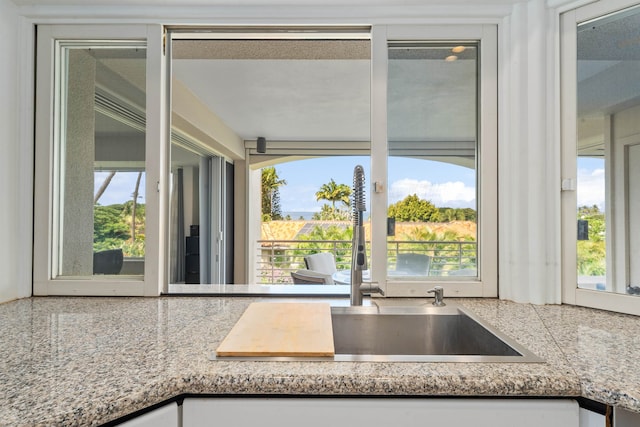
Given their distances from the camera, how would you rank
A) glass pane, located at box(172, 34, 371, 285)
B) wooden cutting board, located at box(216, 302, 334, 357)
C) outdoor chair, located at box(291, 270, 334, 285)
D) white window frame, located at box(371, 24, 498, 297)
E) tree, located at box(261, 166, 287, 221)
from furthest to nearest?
tree, located at box(261, 166, 287, 221) < outdoor chair, located at box(291, 270, 334, 285) < glass pane, located at box(172, 34, 371, 285) < white window frame, located at box(371, 24, 498, 297) < wooden cutting board, located at box(216, 302, 334, 357)

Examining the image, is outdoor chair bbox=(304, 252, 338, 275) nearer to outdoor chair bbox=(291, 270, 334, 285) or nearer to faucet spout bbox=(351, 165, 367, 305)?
outdoor chair bbox=(291, 270, 334, 285)

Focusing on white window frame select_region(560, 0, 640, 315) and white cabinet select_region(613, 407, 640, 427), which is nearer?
white cabinet select_region(613, 407, 640, 427)

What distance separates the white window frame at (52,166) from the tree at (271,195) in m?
5.13

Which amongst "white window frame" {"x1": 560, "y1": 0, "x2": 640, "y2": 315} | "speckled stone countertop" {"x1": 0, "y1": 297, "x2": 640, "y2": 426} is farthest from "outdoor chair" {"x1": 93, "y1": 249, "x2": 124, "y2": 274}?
"white window frame" {"x1": 560, "y1": 0, "x2": 640, "y2": 315}

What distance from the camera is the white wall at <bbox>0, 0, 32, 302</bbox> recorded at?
4.73 feet

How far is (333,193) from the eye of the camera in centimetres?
711

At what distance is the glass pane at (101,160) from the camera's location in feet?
5.16

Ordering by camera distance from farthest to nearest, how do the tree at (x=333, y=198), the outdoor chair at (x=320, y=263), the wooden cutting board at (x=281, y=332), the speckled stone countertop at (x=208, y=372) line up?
the tree at (x=333, y=198) < the outdoor chair at (x=320, y=263) < the wooden cutting board at (x=281, y=332) < the speckled stone countertop at (x=208, y=372)

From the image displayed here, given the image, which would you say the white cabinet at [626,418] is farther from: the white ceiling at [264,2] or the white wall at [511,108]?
the white ceiling at [264,2]

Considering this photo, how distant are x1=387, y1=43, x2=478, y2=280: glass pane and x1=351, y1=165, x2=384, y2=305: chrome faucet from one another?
0.61ft

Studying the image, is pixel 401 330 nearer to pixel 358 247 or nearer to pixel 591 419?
pixel 358 247

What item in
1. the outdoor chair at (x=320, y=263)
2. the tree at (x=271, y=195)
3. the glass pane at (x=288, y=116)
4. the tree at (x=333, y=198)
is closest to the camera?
the glass pane at (x=288, y=116)

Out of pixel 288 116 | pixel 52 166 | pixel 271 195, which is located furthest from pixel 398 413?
pixel 271 195

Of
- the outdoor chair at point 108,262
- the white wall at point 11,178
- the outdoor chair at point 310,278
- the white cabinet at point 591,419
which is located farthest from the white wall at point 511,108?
the outdoor chair at point 310,278
